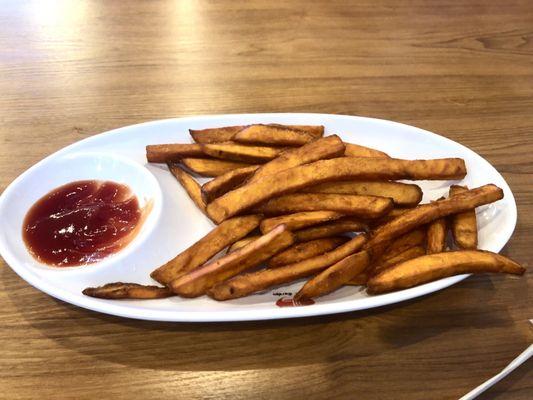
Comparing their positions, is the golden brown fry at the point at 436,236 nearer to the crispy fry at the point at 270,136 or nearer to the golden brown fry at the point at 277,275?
the golden brown fry at the point at 277,275

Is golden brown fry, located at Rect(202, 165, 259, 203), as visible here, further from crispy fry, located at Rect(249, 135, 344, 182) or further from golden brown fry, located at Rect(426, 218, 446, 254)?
golden brown fry, located at Rect(426, 218, 446, 254)

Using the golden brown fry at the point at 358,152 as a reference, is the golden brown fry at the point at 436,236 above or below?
below

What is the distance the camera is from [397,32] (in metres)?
3.04

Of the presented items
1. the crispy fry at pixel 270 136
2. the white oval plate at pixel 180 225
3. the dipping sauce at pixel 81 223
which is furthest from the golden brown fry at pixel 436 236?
the dipping sauce at pixel 81 223

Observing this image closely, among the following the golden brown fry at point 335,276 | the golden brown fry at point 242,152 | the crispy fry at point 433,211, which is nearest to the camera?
the golden brown fry at point 335,276

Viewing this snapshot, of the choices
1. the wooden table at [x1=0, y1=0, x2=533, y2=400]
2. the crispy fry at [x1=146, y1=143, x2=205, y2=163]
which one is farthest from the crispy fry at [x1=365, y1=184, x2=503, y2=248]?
the crispy fry at [x1=146, y1=143, x2=205, y2=163]

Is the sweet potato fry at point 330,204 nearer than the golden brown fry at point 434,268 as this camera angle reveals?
No

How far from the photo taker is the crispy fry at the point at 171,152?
1872 millimetres

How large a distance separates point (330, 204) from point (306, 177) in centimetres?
11

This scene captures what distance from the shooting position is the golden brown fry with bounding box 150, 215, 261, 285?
1517mm

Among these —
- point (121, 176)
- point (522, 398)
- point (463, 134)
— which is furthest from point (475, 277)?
point (121, 176)

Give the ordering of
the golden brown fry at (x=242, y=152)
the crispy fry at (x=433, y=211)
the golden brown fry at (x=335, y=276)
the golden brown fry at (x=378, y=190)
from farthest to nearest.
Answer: the golden brown fry at (x=242, y=152), the golden brown fry at (x=378, y=190), the crispy fry at (x=433, y=211), the golden brown fry at (x=335, y=276)

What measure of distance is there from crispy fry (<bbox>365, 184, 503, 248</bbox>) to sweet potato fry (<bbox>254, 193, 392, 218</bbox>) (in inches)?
2.1

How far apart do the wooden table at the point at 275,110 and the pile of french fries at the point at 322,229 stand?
163 millimetres
